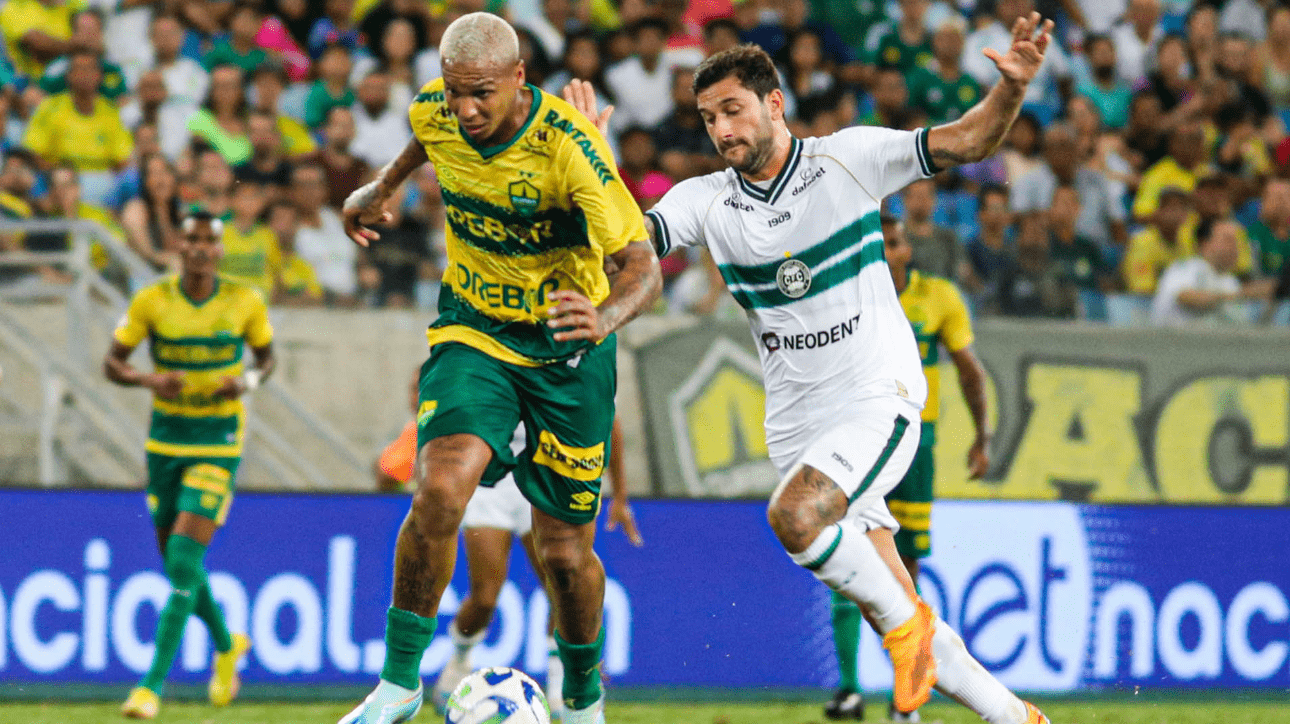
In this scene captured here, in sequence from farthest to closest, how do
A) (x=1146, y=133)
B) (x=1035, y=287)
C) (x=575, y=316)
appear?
(x=1146, y=133)
(x=1035, y=287)
(x=575, y=316)

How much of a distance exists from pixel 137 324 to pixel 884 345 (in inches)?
198

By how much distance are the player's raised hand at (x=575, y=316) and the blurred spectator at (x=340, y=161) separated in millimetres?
7126

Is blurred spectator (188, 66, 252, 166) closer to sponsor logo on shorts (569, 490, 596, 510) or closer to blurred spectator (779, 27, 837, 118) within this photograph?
blurred spectator (779, 27, 837, 118)

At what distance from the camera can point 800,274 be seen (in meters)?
6.09

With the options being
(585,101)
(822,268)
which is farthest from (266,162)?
(822,268)

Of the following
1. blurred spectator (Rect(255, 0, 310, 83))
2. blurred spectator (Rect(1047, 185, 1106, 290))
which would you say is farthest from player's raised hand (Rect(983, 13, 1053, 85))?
Answer: blurred spectator (Rect(255, 0, 310, 83))

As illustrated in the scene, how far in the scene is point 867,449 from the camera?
5891mm

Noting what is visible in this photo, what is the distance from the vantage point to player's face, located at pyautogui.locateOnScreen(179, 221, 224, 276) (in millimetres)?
9383

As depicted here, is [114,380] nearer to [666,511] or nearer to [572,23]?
[666,511]

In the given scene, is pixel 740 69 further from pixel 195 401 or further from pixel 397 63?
pixel 397 63

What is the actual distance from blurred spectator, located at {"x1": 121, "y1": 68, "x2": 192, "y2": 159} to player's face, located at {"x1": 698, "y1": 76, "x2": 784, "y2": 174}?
7222 millimetres

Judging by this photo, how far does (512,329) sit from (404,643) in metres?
1.17

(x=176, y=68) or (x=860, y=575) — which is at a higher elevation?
(x=176, y=68)

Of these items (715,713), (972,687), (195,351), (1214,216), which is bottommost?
(715,713)
